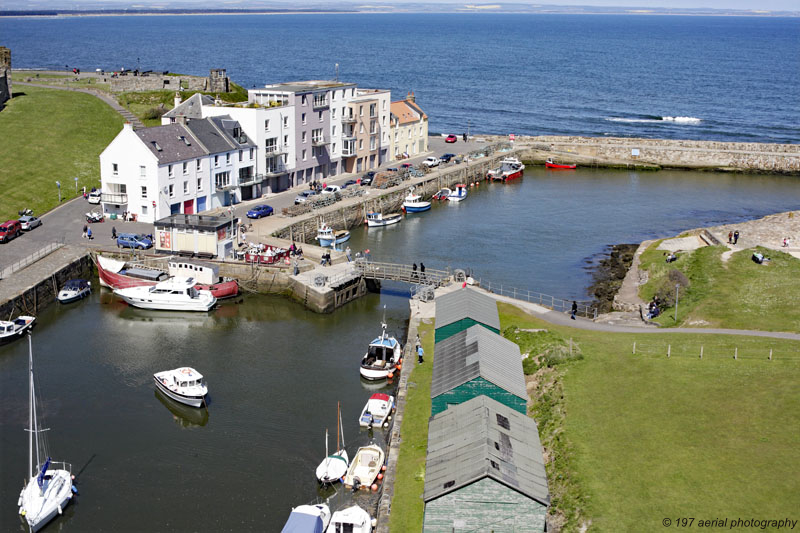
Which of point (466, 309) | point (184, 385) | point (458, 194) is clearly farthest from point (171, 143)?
point (466, 309)

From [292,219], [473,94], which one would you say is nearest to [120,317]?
[292,219]

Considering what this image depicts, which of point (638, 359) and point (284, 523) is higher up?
point (638, 359)

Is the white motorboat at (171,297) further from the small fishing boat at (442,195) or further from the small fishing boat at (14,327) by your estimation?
the small fishing boat at (442,195)

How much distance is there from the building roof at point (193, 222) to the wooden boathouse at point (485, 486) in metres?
40.6

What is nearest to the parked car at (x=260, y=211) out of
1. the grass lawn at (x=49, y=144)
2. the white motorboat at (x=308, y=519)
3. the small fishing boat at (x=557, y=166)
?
the grass lawn at (x=49, y=144)

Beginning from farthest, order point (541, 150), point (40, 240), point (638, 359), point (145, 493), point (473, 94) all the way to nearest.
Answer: point (473, 94) < point (541, 150) < point (40, 240) < point (638, 359) < point (145, 493)

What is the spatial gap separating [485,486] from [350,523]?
803 centimetres

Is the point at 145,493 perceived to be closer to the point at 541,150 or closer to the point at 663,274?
the point at 663,274

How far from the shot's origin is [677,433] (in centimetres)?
3712

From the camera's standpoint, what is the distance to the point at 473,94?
7721 inches

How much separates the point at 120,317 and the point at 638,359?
3716 cm

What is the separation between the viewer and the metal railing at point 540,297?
2445 inches

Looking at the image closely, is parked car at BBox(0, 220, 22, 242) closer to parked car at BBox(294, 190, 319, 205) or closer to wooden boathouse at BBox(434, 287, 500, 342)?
parked car at BBox(294, 190, 319, 205)

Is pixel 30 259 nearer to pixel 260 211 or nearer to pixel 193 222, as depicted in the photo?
pixel 193 222
